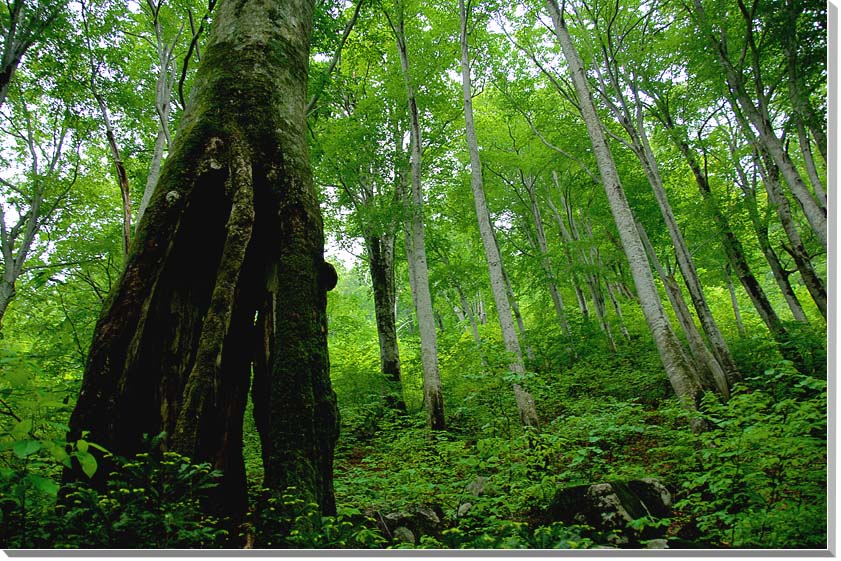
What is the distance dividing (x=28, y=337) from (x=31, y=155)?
4.45 metres

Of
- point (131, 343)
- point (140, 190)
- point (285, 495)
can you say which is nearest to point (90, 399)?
point (131, 343)

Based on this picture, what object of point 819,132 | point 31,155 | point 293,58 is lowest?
point 819,132

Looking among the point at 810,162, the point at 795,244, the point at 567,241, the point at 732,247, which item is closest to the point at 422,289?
the point at 795,244

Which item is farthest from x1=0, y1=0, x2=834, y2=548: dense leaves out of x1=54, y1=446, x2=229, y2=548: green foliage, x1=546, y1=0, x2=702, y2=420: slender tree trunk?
x1=546, y1=0, x2=702, y2=420: slender tree trunk

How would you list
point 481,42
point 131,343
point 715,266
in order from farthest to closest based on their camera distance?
1. point 715,266
2. point 481,42
3. point 131,343

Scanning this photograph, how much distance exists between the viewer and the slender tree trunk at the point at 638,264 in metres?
5.56

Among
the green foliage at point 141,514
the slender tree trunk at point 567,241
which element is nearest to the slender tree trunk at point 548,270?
the slender tree trunk at point 567,241

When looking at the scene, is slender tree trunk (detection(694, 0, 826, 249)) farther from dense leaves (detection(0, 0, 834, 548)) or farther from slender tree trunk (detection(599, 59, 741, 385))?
slender tree trunk (detection(599, 59, 741, 385))

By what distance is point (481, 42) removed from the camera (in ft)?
36.9

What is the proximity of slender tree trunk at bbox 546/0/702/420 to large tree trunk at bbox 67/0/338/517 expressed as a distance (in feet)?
15.4

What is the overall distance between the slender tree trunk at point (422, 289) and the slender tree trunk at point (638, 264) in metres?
3.25

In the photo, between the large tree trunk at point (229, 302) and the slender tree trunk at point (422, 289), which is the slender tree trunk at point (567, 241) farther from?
the large tree trunk at point (229, 302)

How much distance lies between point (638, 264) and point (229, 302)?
18.9 feet

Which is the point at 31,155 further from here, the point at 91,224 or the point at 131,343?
the point at 131,343
